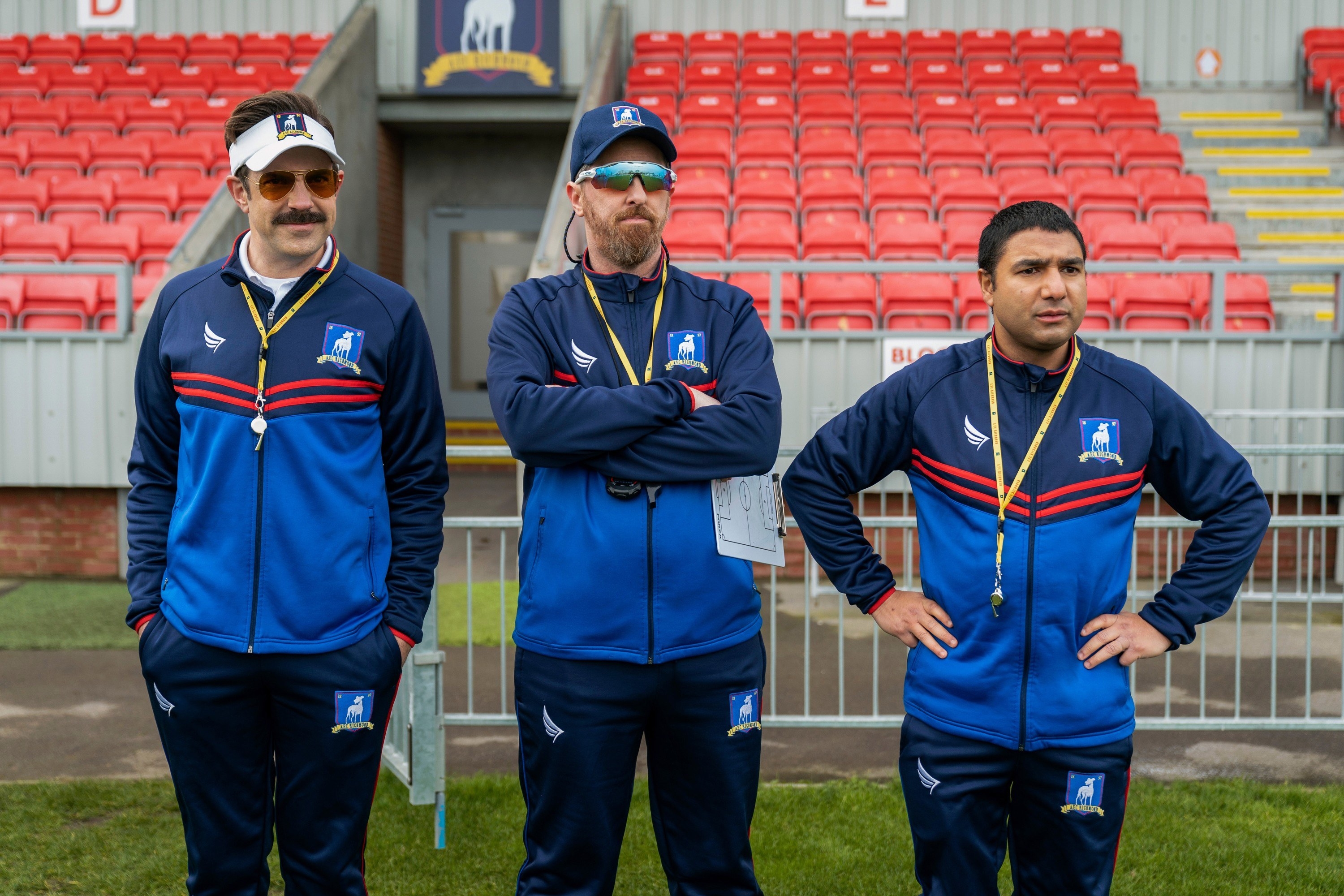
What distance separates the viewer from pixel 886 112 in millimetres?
12570

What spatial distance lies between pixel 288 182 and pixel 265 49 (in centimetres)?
1318

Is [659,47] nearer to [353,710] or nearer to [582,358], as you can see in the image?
[582,358]

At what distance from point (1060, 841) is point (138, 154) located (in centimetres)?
1218

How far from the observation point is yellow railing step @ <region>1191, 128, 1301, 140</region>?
12977 mm

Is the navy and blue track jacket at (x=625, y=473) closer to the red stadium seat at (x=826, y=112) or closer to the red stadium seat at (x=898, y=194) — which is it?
the red stadium seat at (x=898, y=194)

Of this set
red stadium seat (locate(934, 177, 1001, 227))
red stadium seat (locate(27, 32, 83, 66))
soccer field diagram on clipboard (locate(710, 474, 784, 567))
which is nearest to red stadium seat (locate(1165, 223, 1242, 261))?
red stadium seat (locate(934, 177, 1001, 227))

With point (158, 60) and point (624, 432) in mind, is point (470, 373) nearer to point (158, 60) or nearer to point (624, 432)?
point (158, 60)

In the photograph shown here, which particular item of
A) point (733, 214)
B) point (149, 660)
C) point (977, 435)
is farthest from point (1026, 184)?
point (149, 660)

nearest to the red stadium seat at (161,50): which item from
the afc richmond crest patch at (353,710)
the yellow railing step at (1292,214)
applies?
the yellow railing step at (1292,214)

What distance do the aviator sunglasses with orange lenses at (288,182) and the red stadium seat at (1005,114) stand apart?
1089cm

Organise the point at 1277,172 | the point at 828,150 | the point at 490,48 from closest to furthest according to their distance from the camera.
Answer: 1. the point at 828,150
2. the point at 1277,172
3. the point at 490,48

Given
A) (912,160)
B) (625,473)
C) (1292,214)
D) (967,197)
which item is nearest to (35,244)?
(912,160)

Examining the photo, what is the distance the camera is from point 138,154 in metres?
11.9

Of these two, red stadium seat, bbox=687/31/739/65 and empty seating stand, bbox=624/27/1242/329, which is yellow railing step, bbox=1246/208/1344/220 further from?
red stadium seat, bbox=687/31/739/65
